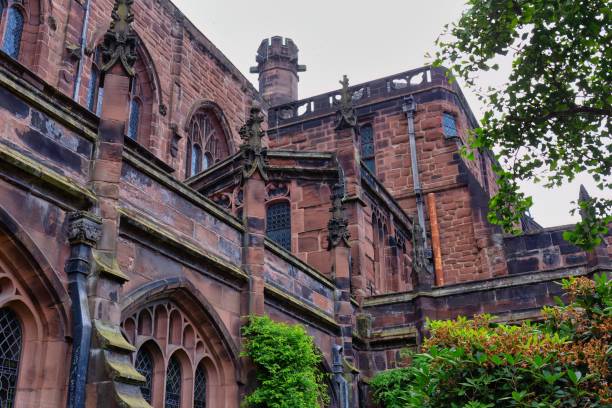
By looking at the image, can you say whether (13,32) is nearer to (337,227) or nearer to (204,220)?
(204,220)

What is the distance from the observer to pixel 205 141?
22859 mm

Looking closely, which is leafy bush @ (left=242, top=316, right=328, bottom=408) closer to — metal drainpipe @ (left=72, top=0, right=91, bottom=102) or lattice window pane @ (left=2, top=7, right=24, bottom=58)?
metal drainpipe @ (left=72, top=0, right=91, bottom=102)

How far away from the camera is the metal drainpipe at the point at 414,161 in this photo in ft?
78.7

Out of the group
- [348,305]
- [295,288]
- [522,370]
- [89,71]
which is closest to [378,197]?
[348,305]

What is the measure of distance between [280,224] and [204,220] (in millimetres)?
6891

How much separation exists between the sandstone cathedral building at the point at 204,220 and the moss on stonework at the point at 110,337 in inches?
1.1

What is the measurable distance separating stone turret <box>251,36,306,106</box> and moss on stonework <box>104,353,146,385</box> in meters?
23.6

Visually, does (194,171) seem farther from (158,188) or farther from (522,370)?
(522,370)

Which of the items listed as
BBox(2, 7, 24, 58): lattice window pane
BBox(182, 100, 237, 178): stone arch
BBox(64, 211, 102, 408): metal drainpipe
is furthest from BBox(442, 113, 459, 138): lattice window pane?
BBox(64, 211, 102, 408): metal drainpipe

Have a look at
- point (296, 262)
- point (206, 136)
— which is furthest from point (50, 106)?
point (206, 136)

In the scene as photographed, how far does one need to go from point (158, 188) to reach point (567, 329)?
18.0 feet

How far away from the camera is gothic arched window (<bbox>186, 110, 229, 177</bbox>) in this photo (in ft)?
72.0

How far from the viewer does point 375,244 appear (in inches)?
744

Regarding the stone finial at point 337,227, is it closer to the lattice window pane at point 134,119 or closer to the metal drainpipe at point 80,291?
the lattice window pane at point 134,119
